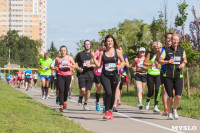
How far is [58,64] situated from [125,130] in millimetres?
4644

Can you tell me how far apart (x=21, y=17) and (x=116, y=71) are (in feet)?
594

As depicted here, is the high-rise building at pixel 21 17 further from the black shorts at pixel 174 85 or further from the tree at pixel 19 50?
the black shorts at pixel 174 85

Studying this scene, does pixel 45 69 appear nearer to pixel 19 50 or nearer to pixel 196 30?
pixel 196 30

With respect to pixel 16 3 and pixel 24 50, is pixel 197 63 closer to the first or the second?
pixel 24 50

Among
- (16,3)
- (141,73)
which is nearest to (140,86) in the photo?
(141,73)

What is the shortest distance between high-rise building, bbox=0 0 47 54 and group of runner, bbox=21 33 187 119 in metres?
176

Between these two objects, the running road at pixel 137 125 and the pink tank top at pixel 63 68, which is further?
the pink tank top at pixel 63 68

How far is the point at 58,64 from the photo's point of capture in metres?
12.3

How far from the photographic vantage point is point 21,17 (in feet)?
609

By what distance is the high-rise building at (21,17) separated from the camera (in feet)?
609

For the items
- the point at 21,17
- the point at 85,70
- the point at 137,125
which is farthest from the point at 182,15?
the point at 21,17

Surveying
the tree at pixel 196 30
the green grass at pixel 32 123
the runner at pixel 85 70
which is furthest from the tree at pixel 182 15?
the green grass at pixel 32 123

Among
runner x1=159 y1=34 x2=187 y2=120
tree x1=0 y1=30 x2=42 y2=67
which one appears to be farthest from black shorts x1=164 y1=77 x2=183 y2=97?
tree x1=0 y1=30 x2=42 y2=67

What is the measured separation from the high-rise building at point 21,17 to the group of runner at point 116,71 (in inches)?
6912
